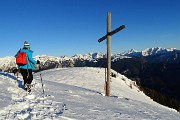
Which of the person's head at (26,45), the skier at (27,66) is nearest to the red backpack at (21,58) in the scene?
the skier at (27,66)

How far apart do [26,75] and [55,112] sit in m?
6.23

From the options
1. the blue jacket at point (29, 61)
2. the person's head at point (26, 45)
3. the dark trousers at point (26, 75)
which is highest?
the person's head at point (26, 45)

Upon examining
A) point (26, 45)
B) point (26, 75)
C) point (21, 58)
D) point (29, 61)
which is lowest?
point (26, 75)

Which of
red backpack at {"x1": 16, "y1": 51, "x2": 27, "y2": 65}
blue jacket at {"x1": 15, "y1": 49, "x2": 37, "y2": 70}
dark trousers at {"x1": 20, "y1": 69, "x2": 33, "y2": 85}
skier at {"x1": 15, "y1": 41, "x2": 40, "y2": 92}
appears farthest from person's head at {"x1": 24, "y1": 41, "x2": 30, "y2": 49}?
dark trousers at {"x1": 20, "y1": 69, "x2": 33, "y2": 85}

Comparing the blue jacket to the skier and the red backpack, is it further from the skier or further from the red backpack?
the red backpack

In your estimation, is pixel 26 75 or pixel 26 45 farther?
pixel 26 75

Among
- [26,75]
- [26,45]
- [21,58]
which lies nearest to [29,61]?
[21,58]

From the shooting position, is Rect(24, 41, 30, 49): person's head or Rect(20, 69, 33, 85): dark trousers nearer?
Rect(24, 41, 30, 49): person's head

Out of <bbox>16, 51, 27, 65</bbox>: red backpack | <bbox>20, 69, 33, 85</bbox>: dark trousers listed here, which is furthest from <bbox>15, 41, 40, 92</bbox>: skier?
<bbox>16, 51, 27, 65</bbox>: red backpack

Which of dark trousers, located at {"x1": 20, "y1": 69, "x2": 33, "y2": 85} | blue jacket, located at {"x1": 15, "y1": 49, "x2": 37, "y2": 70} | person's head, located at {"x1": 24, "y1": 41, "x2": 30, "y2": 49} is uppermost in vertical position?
person's head, located at {"x1": 24, "y1": 41, "x2": 30, "y2": 49}

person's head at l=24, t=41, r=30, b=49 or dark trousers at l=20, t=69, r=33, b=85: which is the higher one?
person's head at l=24, t=41, r=30, b=49

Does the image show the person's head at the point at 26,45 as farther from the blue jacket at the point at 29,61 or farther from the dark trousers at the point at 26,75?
the dark trousers at the point at 26,75

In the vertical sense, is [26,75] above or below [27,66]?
below

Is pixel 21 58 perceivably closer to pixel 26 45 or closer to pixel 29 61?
pixel 29 61
